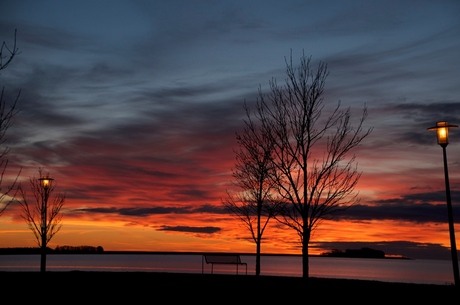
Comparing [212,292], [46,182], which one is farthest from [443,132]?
[46,182]

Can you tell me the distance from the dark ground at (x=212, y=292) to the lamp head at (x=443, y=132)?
5.29 metres

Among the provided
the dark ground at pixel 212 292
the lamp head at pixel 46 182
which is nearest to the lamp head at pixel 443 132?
the dark ground at pixel 212 292

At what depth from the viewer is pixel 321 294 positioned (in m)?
18.3

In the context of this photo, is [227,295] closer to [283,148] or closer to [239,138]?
[283,148]

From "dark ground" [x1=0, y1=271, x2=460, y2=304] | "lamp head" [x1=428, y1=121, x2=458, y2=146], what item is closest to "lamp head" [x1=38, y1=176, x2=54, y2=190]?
"dark ground" [x1=0, y1=271, x2=460, y2=304]

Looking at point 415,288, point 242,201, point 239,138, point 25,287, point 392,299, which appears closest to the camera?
point 392,299

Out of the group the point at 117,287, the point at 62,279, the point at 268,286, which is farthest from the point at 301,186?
the point at 62,279

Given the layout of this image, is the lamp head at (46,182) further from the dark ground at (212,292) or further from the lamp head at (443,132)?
the lamp head at (443,132)

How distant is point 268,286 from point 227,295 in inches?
143

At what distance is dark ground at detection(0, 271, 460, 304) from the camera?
16781 mm

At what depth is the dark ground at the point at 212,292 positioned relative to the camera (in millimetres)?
16781

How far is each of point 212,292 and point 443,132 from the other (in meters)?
10.0

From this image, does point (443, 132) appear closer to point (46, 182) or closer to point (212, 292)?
point (212, 292)

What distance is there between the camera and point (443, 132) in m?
20.0
